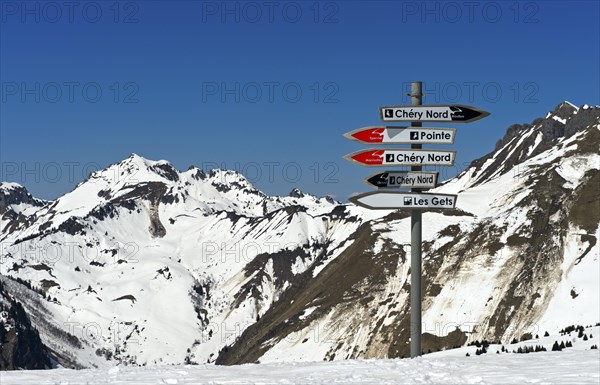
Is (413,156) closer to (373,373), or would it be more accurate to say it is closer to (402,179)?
(402,179)

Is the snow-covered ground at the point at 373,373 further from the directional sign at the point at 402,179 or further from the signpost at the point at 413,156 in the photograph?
the directional sign at the point at 402,179

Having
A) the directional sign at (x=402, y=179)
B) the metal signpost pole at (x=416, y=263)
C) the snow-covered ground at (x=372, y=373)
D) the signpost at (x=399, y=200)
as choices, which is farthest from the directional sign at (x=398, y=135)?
the snow-covered ground at (x=372, y=373)

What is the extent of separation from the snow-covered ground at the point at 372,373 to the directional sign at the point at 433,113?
7086 millimetres

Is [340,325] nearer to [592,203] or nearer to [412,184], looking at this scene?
[592,203]

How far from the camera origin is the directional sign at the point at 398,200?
→ 788 inches

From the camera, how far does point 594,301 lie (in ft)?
403

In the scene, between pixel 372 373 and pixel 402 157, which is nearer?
pixel 372 373

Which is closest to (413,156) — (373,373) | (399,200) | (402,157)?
(402,157)

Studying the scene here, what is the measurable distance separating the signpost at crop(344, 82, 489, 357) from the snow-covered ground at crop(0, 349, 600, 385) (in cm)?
251

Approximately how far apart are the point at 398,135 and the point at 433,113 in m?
1.28

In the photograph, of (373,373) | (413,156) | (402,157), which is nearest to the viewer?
(373,373)

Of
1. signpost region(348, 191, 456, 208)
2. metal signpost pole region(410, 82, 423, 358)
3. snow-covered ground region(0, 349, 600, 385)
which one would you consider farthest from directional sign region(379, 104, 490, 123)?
snow-covered ground region(0, 349, 600, 385)

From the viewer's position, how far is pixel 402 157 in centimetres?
2003

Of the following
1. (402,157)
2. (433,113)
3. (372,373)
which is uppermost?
(433,113)
